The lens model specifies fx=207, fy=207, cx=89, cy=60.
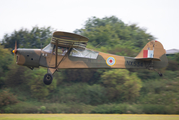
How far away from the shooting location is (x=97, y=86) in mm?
19062

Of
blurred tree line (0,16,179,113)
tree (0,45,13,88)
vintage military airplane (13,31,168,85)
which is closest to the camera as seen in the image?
vintage military airplane (13,31,168,85)

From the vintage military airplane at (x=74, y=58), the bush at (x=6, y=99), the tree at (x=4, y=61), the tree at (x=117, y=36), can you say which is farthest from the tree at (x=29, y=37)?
the vintage military airplane at (x=74, y=58)

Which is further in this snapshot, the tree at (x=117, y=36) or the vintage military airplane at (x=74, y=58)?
the tree at (x=117, y=36)

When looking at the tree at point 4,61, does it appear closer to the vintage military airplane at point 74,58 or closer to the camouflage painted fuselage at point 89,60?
the vintage military airplane at point 74,58

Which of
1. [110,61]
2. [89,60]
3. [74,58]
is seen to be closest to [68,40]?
[74,58]

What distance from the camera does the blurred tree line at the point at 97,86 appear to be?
1773 centimetres

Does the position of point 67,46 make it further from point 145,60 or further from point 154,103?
point 154,103

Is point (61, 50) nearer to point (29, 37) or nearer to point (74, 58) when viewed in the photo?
point (74, 58)

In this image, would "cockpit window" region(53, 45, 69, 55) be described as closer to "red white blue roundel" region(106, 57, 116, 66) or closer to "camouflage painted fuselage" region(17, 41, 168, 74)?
"camouflage painted fuselage" region(17, 41, 168, 74)

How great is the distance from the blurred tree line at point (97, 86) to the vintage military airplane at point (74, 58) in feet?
23.6

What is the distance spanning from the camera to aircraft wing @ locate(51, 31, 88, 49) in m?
8.95

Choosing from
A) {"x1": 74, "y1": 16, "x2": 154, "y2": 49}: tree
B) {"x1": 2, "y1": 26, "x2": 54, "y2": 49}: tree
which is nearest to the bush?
{"x1": 2, "y1": 26, "x2": 54, "y2": 49}: tree

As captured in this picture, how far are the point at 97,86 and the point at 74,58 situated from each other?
30.3 ft

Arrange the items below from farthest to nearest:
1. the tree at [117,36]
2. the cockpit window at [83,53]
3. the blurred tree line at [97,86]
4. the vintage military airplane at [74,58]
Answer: the tree at [117,36]
the blurred tree line at [97,86]
the cockpit window at [83,53]
the vintage military airplane at [74,58]
